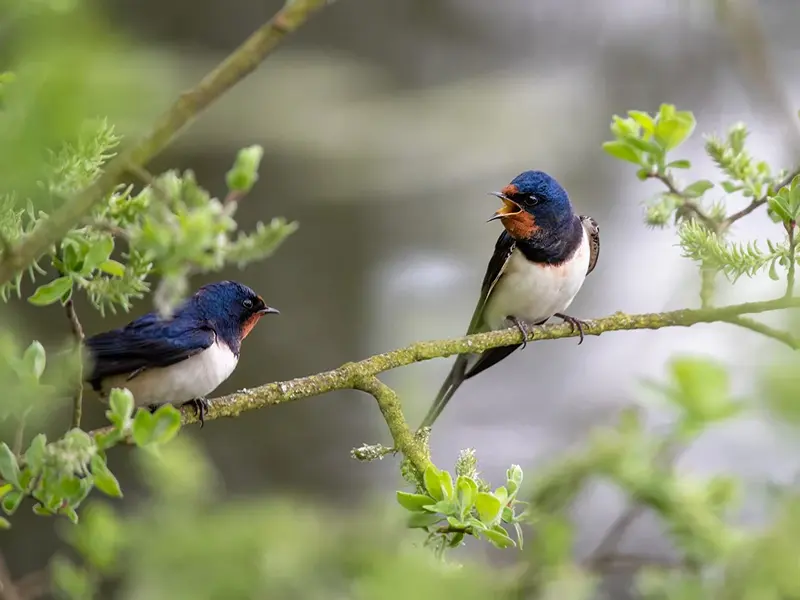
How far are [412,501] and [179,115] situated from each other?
0.67 ft

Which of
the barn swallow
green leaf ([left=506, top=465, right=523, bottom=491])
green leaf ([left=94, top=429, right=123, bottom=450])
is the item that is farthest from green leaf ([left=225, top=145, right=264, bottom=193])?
the barn swallow

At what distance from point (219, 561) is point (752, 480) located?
220mm

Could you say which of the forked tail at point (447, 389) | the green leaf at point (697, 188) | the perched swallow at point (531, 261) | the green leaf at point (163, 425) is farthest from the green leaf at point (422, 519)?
the perched swallow at point (531, 261)

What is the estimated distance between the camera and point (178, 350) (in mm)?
835

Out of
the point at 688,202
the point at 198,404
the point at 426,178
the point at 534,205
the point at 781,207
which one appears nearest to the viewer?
the point at 781,207

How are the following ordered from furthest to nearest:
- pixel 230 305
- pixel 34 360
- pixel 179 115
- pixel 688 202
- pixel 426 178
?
pixel 426 178 < pixel 230 305 < pixel 688 202 < pixel 34 360 < pixel 179 115

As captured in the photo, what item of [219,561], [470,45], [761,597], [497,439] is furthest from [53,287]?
[470,45]

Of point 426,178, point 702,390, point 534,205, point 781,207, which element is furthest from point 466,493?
point 426,178

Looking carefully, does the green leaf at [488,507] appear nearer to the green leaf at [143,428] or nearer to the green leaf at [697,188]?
the green leaf at [143,428]

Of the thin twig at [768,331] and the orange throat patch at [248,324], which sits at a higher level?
the thin twig at [768,331]

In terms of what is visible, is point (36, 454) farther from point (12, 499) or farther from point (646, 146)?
point (646, 146)

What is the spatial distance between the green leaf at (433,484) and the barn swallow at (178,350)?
1.23 feet

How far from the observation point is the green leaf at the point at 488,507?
0.39 meters

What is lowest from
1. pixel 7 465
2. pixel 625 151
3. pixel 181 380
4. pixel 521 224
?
pixel 181 380
